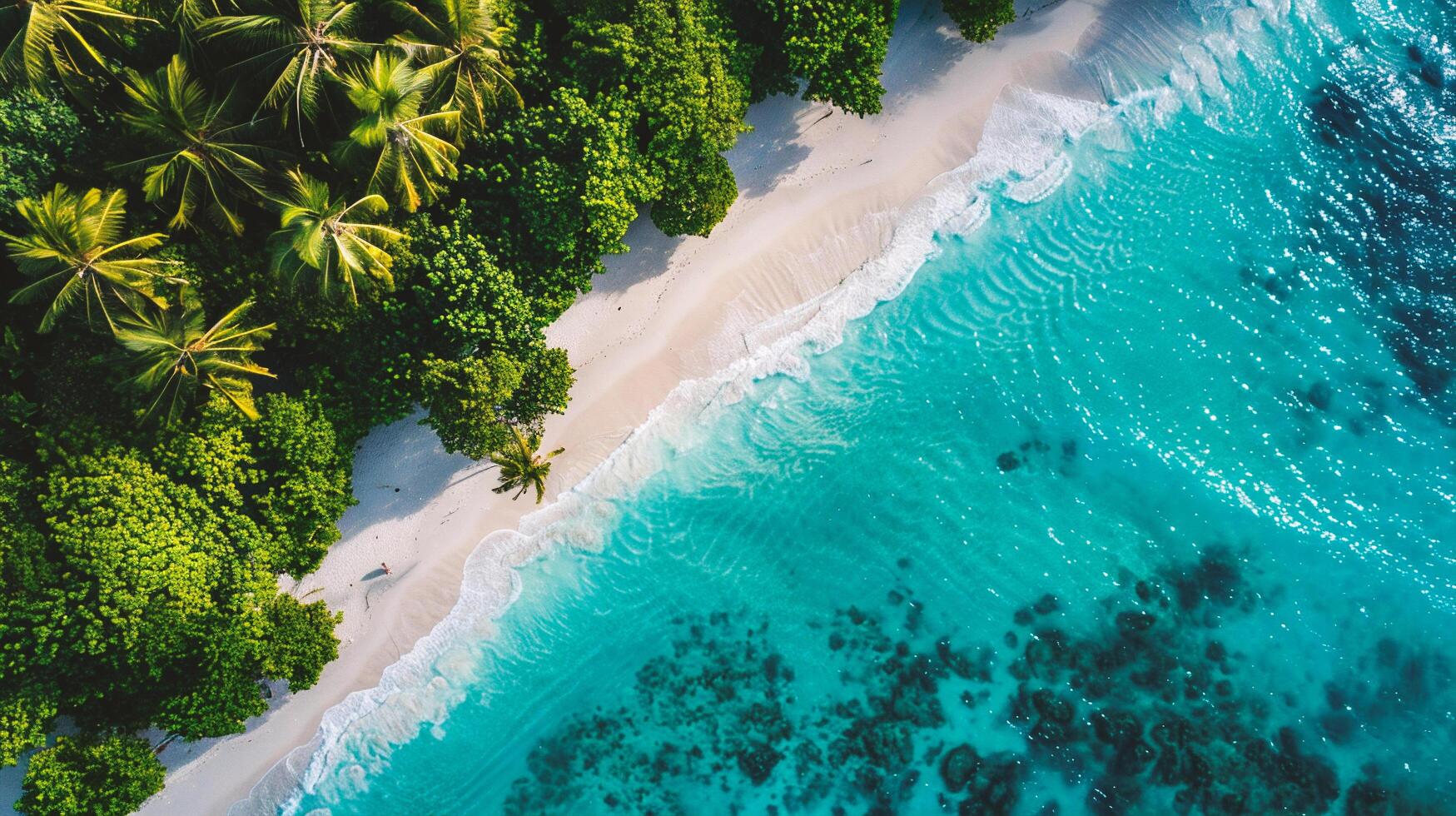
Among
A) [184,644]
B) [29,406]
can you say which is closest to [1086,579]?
[184,644]

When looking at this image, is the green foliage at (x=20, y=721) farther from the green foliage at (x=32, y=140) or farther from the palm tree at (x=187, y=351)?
the green foliage at (x=32, y=140)

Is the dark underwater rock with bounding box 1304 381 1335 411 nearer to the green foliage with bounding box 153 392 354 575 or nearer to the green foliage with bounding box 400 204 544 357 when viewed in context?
the green foliage with bounding box 400 204 544 357

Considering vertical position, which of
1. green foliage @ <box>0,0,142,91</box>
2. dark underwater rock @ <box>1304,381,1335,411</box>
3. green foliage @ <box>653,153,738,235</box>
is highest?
green foliage @ <box>0,0,142,91</box>

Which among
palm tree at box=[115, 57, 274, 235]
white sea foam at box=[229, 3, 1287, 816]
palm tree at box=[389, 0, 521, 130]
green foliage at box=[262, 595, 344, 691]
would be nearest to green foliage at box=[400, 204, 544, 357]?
palm tree at box=[389, 0, 521, 130]

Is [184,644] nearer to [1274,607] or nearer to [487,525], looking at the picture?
[487,525]

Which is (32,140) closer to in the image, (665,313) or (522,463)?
(522,463)

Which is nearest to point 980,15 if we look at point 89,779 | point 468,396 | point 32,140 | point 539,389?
point 539,389
